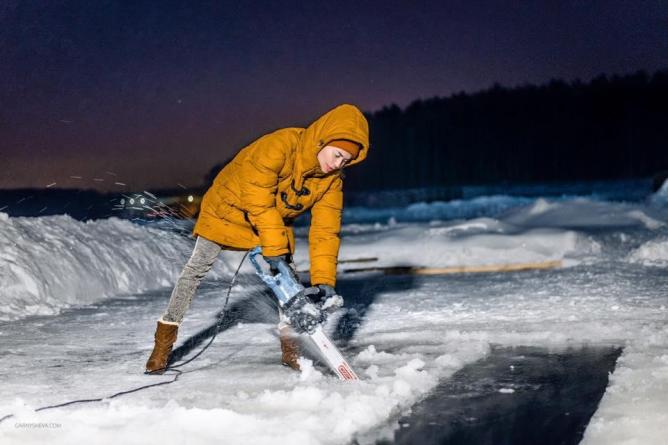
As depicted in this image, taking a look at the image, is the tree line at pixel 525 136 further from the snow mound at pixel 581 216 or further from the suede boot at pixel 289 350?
the suede boot at pixel 289 350

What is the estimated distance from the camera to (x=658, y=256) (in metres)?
9.85

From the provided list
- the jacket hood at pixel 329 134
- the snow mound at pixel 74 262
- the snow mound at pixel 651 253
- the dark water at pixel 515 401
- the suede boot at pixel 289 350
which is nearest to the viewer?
the dark water at pixel 515 401

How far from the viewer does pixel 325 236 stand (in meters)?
4.30

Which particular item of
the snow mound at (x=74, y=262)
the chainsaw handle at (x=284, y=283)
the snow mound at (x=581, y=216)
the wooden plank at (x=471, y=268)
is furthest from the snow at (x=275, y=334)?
the snow mound at (x=581, y=216)

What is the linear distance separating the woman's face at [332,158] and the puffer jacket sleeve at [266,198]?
23cm

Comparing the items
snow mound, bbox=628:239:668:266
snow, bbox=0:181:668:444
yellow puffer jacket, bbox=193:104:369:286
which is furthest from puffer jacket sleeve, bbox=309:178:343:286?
snow mound, bbox=628:239:668:266

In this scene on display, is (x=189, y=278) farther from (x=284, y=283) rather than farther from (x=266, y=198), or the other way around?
(x=266, y=198)

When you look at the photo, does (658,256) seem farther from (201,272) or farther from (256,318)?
(201,272)

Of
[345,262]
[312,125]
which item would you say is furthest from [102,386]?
[345,262]

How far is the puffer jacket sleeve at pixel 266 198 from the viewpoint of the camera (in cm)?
378

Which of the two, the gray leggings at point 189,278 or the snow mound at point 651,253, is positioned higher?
the gray leggings at point 189,278

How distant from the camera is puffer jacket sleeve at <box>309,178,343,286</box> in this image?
4.24 metres

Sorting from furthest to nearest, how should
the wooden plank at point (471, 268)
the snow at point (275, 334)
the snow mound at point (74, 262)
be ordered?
the wooden plank at point (471, 268)
the snow mound at point (74, 262)
the snow at point (275, 334)

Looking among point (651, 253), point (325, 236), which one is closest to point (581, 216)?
point (651, 253)
